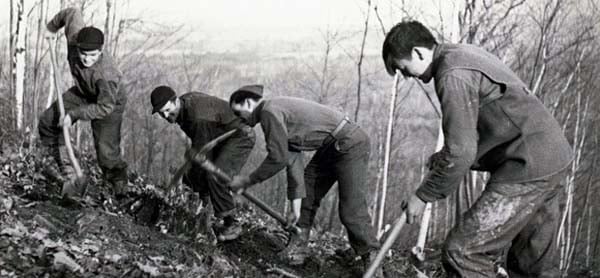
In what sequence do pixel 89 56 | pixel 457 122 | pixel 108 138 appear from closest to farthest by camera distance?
pixel 457 122 < pixel 89 56 < pixel 108 138

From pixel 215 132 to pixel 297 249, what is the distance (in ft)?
4.43

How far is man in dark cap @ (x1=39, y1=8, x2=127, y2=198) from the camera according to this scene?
554 centimetres

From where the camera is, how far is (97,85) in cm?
563

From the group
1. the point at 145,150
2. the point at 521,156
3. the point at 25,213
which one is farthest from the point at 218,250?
the point at 145,150

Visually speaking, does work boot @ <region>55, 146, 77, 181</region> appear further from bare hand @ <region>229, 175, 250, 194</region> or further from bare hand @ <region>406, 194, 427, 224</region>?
bare hand @ <region>406, 194, 427, 224</region>

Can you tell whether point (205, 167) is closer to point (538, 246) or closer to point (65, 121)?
point (65, 121)

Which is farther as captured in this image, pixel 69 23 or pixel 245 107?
pixel 69 23

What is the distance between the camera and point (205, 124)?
5.61 meters

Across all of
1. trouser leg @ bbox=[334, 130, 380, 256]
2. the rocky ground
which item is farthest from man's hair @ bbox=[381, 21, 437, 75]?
the rocky ground

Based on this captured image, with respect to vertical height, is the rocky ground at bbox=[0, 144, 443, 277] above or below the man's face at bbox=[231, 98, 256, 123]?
below

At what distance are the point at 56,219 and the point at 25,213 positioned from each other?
239mm

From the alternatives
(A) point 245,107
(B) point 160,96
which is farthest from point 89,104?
(A) point 245,107

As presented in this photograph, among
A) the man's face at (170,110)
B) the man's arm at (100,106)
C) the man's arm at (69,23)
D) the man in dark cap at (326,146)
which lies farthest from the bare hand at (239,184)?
the man's arm at (69,23)

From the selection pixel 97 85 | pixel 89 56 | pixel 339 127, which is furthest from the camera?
pixel 97 85
